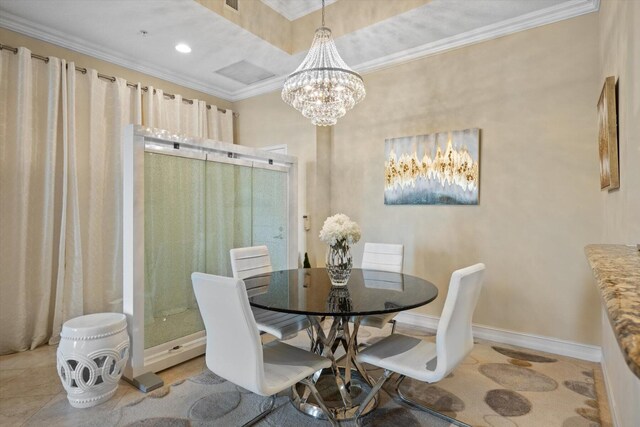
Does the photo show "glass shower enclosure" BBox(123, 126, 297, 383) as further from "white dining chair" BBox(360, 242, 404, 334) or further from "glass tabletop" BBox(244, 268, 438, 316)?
"white dining chair" BBox(360, 242, 404, 334)

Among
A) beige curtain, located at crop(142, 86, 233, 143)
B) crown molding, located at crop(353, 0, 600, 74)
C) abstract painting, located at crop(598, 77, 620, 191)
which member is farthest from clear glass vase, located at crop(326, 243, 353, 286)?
beige curtain, located at crop(142, 86, 233, 143)

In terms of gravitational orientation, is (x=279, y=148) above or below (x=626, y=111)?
above

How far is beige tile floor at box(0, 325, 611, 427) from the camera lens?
2.12m

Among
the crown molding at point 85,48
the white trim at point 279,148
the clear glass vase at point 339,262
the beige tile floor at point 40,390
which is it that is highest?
the crown molding at point 85,48

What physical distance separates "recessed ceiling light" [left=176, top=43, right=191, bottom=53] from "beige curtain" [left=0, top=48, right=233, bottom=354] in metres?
0.71

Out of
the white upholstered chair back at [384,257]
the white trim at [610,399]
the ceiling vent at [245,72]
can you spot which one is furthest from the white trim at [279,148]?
the white trim at [610,399]

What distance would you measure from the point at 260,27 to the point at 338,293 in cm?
277

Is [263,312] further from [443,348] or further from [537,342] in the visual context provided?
[537,342]

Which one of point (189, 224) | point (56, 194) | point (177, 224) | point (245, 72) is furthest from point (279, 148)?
point (56, 194)

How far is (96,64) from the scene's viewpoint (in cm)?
373

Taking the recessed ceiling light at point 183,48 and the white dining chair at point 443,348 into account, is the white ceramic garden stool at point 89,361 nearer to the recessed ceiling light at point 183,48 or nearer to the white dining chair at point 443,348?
the white dining chair at point 443,348

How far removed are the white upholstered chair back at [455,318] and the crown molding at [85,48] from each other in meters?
4.06

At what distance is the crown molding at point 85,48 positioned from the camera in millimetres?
3145

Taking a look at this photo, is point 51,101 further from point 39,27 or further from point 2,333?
point 2,333
